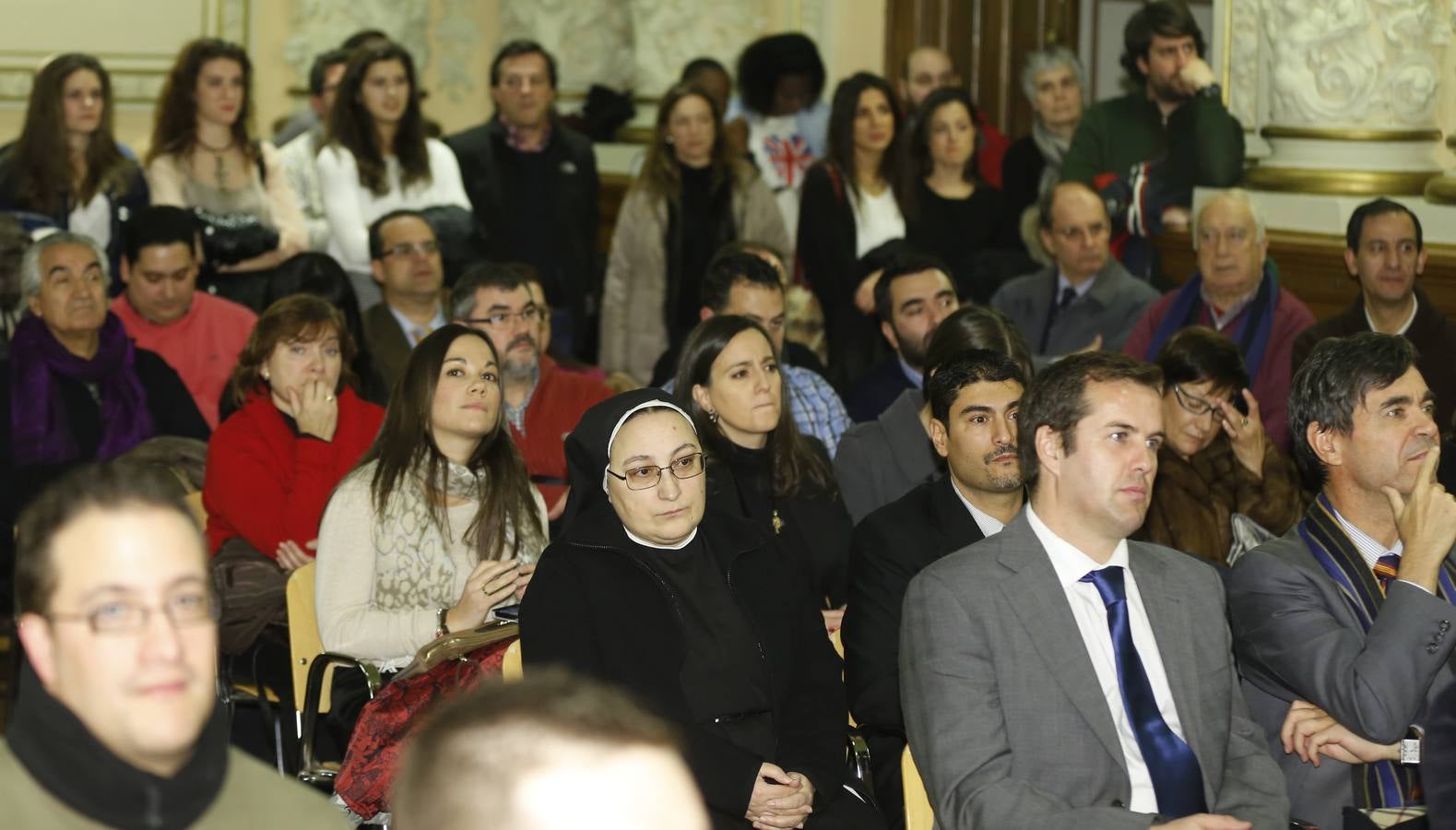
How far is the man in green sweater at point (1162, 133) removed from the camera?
5.98m

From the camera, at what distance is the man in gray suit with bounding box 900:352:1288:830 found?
274cm

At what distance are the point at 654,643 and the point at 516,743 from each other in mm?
1928

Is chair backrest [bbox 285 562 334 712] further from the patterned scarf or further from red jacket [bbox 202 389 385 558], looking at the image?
the patterned scarf

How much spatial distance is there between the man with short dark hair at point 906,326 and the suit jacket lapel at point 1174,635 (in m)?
2.14

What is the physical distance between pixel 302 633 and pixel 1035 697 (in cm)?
162

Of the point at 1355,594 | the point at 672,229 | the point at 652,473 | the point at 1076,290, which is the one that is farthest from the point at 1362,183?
the point at 652,473

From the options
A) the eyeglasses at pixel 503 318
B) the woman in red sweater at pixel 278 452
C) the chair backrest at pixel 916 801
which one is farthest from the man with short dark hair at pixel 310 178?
the chair backrest at pixel 916 801

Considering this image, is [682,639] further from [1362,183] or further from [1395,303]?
[1362,183]

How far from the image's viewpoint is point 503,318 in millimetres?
4840

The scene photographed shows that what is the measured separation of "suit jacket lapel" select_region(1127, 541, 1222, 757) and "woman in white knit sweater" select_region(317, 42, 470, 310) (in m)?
3.59

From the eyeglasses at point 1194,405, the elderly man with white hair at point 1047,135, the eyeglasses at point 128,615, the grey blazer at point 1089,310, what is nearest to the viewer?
the eyeglasses at point 128,615

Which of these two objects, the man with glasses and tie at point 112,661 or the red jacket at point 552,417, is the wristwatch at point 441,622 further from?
the man with glasses and tie at point 112,661

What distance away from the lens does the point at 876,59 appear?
8.42 meters

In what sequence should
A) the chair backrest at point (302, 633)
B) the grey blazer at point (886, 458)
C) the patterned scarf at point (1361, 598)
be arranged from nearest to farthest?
the patterned scarf at point (1361, 598) → the chair backrest at point (302, 633) → the grey blazer at point (886, 458)
